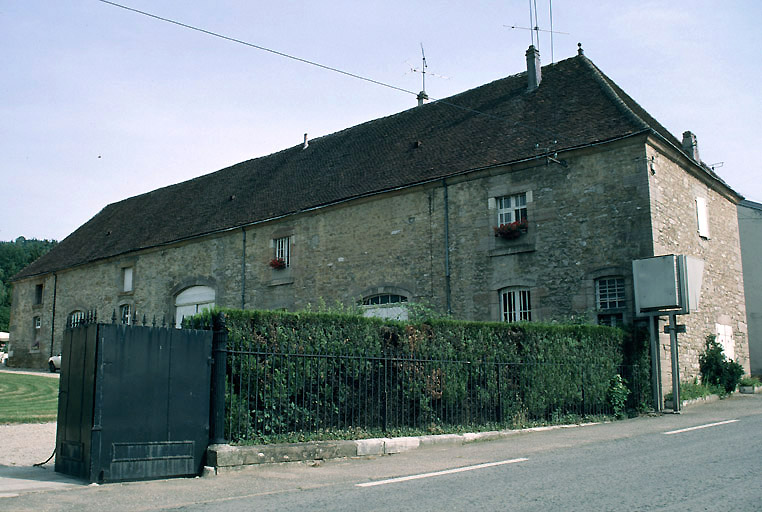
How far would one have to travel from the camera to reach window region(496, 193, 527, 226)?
711 inches

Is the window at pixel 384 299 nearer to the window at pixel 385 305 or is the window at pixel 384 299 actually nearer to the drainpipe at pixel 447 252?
the window at pixel 385 305

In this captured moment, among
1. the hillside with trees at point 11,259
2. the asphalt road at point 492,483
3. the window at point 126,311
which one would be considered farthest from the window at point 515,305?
the hillside with trees at point 11,259

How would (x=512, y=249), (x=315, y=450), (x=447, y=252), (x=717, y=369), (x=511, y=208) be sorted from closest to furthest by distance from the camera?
(x=315, y=450) < (x=512, y=249) < (x=717, y=369) < (x=511, y=208) < (x=447, y=252)

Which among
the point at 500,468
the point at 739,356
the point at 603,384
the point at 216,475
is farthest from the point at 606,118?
the point at 216,475

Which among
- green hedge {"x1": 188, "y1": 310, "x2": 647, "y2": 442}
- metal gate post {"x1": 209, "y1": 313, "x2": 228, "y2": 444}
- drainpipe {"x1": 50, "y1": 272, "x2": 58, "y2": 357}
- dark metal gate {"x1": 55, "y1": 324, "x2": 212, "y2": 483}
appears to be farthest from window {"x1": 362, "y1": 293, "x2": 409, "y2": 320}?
drainpipe {"x1": 50, "y1": 272, "x2": 58, "y2": 357}

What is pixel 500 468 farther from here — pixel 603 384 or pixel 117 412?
pixel 603 384

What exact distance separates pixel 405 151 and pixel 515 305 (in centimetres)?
686

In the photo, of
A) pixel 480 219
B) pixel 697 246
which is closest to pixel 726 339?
pixel 697 246

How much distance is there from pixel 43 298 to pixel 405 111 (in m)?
22.4

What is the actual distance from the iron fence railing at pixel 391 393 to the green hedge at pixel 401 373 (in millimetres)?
15

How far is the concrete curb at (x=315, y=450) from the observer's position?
26.1 feet

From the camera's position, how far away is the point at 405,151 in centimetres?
2197

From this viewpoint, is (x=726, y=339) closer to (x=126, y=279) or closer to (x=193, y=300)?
(x=193, y=300)

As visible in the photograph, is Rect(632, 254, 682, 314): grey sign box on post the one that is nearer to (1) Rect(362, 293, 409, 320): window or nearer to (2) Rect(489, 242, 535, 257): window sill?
(2) Rect(489, 242, 535, 257): window sill
